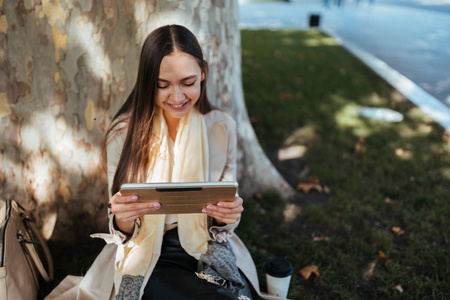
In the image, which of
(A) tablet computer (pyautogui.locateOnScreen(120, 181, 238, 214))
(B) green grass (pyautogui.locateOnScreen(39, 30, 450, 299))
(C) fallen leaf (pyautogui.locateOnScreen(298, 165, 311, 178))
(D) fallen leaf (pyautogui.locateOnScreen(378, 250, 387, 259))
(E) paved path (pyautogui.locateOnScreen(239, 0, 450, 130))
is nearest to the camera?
(A) tablet computer (pyautogui.locateOnScreen(120, 181, 238, 214))

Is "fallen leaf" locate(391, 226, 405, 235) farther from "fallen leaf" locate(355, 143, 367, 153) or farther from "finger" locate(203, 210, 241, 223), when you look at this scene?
"finger" locate(203, 210, 241, 223)

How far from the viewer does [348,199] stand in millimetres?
3764

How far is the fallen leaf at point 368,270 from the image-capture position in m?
2.88

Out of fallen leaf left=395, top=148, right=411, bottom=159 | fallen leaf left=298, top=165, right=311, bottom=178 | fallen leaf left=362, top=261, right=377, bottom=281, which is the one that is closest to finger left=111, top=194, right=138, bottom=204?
fallen leaf left=362, top=261, right=377, bottom=281

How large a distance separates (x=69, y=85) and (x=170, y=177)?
2.94ft

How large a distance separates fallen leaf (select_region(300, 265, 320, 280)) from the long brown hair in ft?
4.57

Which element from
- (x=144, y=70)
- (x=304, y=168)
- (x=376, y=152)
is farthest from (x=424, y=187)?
(x=144, y=70)

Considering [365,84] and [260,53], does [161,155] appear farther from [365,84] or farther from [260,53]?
[260,53]

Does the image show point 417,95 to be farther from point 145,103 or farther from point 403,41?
point 403,41

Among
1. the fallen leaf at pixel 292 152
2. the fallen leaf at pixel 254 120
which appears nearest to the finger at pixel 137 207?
the fallen leaf at pixel 292 152

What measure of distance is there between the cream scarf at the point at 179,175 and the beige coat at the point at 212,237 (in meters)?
0.08

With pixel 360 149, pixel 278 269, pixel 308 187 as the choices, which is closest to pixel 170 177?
pixel 278 269

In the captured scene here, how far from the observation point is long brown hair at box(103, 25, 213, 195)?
1942 mm

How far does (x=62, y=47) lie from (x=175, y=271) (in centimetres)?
146
